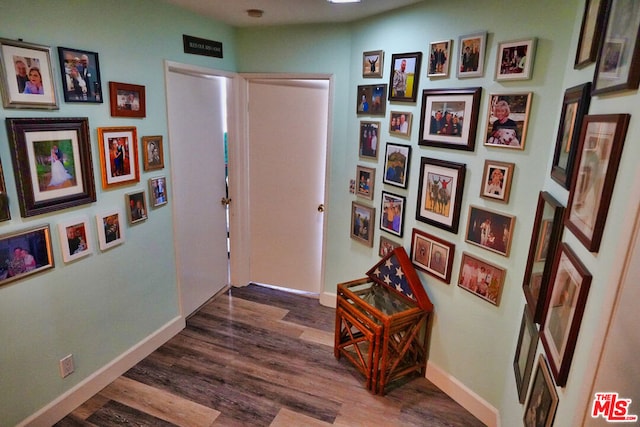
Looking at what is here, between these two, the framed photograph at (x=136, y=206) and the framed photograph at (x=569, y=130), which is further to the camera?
the framed photograph at (x=136, y=206)

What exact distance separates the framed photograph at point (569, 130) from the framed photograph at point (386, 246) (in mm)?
1234

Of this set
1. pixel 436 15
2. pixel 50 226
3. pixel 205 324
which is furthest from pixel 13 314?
pixel 436 15

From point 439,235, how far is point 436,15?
1.30 metres

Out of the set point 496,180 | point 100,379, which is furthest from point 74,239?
point 496,180

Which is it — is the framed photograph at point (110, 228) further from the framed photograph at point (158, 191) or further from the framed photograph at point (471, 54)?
the framed photograph at point (471, 54)

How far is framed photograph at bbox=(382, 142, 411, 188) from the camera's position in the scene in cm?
245

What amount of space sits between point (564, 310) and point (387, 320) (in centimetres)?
111

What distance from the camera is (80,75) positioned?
1935 mm

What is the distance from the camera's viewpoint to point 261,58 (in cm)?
309

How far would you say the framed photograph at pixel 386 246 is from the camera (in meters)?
2.66

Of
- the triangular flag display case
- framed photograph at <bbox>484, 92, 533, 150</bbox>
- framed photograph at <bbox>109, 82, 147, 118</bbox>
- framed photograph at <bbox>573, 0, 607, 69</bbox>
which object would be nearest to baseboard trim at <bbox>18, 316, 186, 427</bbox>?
the triangular flag display case

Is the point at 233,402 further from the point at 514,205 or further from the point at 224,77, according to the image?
the point at 224,77

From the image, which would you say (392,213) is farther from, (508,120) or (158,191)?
(158,191)

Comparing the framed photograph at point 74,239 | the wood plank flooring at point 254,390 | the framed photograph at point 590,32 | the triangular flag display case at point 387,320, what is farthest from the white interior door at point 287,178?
the framed photograph at point 590,32
